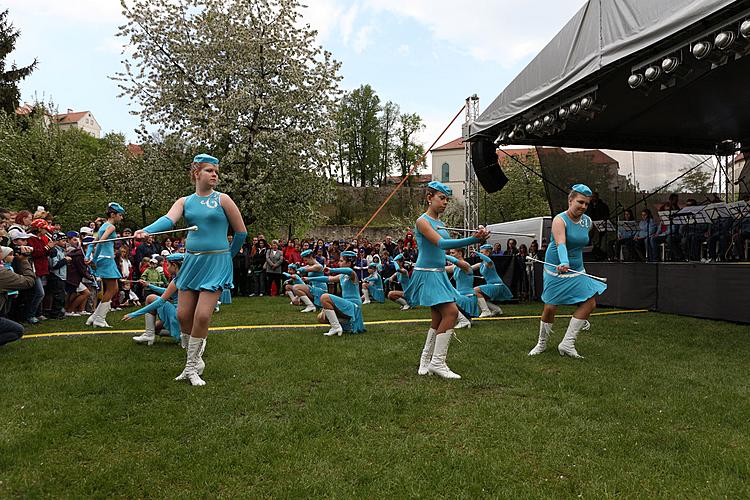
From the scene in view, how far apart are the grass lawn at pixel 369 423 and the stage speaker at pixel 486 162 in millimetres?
6059

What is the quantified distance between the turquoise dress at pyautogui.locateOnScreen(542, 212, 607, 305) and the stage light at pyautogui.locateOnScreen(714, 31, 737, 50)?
2580 mm

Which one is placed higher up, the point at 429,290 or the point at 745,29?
the point at 745,29

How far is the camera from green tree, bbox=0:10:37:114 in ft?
98.9

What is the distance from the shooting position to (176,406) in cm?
448

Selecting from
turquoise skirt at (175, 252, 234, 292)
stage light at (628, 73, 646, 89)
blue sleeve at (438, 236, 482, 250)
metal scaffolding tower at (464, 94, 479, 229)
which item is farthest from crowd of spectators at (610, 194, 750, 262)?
turquoise skirt at (175, 252, 234, 292)

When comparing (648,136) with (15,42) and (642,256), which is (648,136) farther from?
(15,42)

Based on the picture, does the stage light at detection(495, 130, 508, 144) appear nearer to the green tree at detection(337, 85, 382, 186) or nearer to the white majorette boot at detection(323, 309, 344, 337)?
the white majorette boot at detection(323, 309, 344, 337)

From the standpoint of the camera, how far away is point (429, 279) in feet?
18.8

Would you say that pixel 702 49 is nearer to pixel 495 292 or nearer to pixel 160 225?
pixel 495 292

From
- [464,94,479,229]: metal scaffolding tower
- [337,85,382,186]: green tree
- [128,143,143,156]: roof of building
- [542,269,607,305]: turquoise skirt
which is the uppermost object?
[337,85,382,186]: green tree

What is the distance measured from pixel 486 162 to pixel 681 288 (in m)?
4.95

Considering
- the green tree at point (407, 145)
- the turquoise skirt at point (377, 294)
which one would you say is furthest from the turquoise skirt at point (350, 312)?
the green tree at point (407, 145)

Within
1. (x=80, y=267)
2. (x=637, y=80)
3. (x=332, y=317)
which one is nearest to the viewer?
(x=637, y=80)

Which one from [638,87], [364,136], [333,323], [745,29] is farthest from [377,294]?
[364,136]
